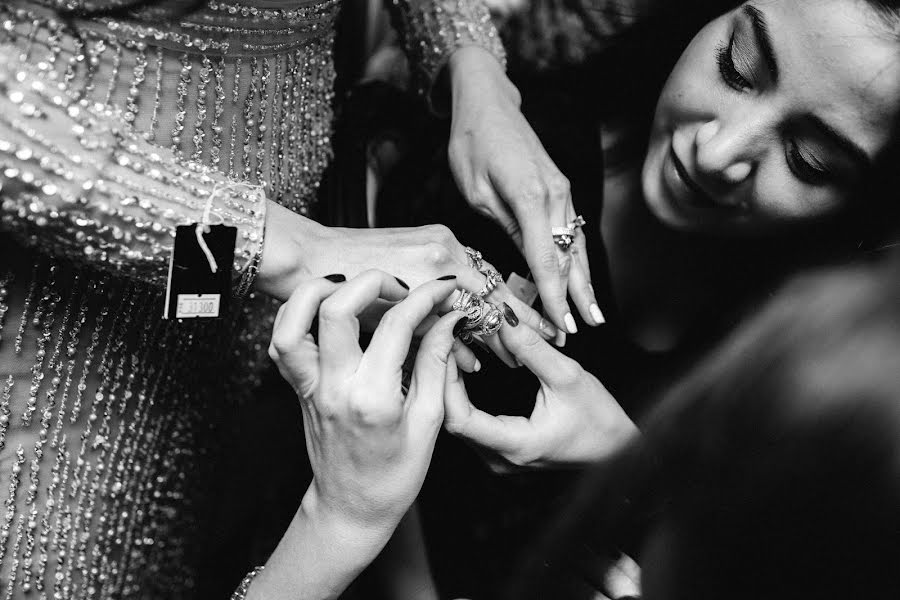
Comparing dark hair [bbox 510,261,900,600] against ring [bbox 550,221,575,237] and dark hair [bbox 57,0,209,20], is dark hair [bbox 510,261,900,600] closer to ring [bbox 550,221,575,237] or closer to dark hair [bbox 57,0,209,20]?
ring [bbox 550,221,575,237]

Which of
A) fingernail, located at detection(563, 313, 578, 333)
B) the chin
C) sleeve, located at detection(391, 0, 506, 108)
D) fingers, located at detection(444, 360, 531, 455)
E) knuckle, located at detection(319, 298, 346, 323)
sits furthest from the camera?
sleeve, located at detection(391, 0, 506, 108)

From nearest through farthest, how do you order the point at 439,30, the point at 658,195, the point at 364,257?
the point at 364,257 → the point at 658,195 → the point at 439,30

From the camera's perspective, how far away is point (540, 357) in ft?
2.38

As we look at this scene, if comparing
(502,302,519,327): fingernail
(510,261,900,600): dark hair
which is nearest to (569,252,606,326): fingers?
(502,302,519,327): fingernail

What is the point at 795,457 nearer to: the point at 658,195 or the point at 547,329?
the point at 547,329

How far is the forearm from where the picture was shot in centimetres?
65

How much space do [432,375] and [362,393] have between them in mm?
97

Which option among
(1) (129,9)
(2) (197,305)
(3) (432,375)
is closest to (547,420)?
(3) (432,375)

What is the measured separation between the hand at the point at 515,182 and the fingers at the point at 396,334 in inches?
9.6

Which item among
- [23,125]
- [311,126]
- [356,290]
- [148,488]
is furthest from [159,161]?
[148,488]

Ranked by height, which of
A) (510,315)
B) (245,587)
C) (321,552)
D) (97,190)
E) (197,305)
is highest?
(97,190)

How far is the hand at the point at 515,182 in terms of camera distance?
33.1 inches

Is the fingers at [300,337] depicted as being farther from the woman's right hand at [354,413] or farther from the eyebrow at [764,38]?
the eyebrow at [764,38]

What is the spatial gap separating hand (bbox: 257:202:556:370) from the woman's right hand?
54mm
